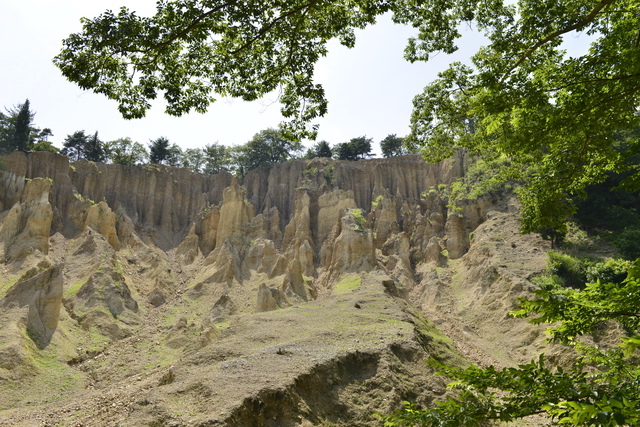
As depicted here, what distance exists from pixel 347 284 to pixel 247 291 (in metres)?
9.37

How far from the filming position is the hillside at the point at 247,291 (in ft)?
38.6

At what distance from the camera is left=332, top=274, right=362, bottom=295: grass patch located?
35537 millimetres

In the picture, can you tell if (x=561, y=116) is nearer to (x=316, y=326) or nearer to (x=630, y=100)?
(x=630, y=100)

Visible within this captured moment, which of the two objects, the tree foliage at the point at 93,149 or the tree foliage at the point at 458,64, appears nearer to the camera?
the tree foliage at the point at 458,64

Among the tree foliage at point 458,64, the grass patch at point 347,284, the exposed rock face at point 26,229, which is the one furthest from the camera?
the grass patch at point 347,284

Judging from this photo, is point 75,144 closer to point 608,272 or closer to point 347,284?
point 347,284

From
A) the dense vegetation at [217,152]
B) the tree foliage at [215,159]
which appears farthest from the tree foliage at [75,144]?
the tree foliage at [215,159]

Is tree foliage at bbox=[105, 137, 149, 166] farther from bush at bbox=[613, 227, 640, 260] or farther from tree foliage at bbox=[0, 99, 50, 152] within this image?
bush at bbox=[613, 227, 640, 260]

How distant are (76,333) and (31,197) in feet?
69.9

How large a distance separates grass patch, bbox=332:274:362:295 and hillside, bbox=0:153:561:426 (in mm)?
177

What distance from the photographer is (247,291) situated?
3841 cm

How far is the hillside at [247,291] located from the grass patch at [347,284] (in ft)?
0.58

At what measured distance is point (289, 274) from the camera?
37.0 m

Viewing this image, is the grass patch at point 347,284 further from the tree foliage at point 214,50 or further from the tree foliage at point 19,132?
the tree foliage at point 19,132
